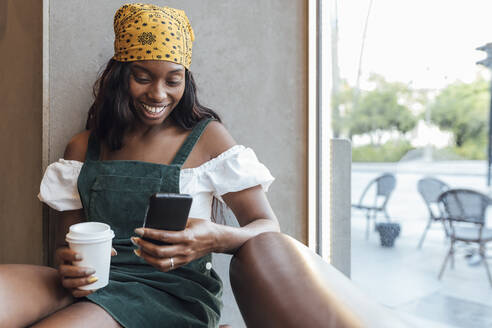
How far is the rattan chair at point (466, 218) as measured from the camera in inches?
46.2

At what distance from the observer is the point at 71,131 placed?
138cm

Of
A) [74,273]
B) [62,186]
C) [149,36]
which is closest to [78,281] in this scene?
[74,273]

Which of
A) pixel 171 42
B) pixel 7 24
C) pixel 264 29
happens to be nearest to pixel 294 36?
pixel 264 29

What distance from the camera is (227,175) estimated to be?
1117 mm

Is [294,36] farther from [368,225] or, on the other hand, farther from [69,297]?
[69,297]

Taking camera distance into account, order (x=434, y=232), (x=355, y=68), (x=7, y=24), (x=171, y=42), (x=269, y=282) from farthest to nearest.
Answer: (x=7, y=24) < (x=355, y=68) < (x=434, y=232) < (x=171, y=42) < (x=269, y=282)

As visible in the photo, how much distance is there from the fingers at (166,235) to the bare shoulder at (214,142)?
15.4 inches

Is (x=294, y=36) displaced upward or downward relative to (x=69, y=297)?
upward

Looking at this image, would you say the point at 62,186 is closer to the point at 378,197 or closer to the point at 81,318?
the point at 81,318

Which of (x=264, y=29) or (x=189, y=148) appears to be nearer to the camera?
(x=189, y=148)

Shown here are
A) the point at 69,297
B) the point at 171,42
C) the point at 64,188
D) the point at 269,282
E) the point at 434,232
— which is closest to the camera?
the point at 269,282

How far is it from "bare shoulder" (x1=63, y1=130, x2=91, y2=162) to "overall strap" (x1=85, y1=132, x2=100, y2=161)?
1.2 inches

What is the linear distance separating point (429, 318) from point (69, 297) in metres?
1.24

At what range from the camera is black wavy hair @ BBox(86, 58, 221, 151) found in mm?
1146
